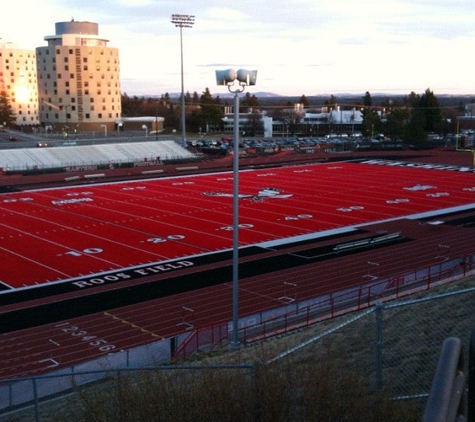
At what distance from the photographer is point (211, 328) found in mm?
14891

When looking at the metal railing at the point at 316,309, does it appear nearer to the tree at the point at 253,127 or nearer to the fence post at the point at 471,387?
the fence post at the point at 471,387

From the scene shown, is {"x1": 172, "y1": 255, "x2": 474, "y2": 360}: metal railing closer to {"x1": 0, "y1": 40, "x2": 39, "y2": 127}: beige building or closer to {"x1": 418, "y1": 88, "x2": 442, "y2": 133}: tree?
{"x1": 418, "y1": 88, "x2": 442, "y2": 133}: tree

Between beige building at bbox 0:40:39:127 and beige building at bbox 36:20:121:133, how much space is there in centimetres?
1820

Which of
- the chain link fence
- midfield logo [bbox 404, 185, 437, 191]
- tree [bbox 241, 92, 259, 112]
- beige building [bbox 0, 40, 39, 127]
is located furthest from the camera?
tree [bbox 241, 92, 259, 112]

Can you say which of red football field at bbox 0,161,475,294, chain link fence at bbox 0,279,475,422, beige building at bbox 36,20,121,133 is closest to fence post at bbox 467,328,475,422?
chain link fence at bbox 0,279,475,422

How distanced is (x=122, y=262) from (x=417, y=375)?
16180 mm

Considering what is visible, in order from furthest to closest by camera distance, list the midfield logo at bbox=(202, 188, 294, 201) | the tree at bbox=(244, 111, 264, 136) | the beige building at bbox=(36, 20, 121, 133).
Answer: the tree at bbox=(244, 111, 264, 136) < the beige building at bbox=(36, 20, 121, 133) < the midfield logo at bbox=(202, 188, 294, 201)

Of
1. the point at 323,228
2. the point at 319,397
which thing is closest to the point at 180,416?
the point at 319,397

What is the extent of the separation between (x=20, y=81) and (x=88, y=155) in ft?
233

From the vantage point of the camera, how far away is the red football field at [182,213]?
22906 mm

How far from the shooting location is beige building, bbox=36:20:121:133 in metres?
92.8

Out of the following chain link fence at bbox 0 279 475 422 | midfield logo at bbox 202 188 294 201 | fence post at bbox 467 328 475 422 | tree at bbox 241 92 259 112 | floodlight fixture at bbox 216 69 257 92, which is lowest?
midfield logo at bbox 202 188 294 201

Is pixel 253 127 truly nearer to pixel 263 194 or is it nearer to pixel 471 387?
pixel 263 194

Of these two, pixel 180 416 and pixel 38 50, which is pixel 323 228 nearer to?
pixel 180 416
